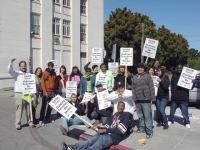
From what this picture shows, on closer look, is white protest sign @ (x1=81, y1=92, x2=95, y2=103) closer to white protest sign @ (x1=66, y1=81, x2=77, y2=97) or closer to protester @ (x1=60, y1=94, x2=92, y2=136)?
protester @ (x1=60, y1=94, x2=92, y2=136)

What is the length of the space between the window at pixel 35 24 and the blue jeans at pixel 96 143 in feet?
58.2

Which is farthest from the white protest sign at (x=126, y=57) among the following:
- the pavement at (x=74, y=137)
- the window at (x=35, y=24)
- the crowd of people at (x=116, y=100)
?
the window at (x=35, y=24)

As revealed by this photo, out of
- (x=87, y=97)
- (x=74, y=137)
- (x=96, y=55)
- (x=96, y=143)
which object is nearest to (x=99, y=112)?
(x=87, y=97)

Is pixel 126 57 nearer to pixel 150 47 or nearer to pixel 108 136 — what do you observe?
pixel 150 47

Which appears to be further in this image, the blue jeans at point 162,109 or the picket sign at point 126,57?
the picket sign at point 126,57

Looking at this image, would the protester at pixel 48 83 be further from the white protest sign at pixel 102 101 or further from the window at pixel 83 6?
the window at pixel 83 6

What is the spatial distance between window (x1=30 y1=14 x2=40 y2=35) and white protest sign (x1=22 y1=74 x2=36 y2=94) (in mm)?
15145

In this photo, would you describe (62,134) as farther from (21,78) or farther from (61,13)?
(61,13)

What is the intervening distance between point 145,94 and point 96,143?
185 cm

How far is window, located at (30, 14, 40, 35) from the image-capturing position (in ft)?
69.9

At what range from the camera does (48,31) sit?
22297 millimetres

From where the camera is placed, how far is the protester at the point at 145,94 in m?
6.20

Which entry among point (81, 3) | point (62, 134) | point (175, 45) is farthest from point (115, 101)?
point (175, 45)

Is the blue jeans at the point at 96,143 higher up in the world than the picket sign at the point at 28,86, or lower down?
lower down
